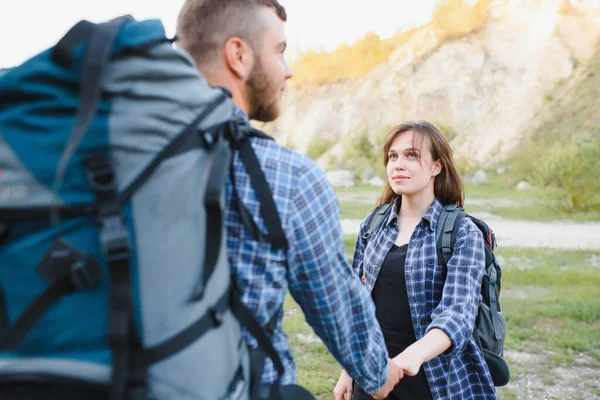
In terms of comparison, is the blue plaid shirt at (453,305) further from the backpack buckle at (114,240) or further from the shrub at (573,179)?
the shrub at (573,179)

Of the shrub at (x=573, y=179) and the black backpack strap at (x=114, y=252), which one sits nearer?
the black backpack strap at (x=114, y=252)

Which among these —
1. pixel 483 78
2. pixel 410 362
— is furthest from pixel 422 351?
pixel 483 78

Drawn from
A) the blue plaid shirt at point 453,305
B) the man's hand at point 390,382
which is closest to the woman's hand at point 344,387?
the blue plaid shirt at point 453,305

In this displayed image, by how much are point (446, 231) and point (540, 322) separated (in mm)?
4850

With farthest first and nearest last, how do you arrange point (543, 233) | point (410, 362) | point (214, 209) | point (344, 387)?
point (543, 233)
point (344, 387)
point (410, 362)
point (214, 209)

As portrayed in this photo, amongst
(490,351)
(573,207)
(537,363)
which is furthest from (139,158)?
(573,207)

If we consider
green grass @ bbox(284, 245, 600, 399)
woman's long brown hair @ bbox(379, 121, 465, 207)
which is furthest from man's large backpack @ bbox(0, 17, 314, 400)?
green grass @ bbox(284, 245, 600, 399)

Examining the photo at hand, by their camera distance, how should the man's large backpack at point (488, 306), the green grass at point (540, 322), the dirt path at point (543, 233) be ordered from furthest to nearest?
the dirt path at point (543, 233), the green grass at point (540, 322), the man's large backpack at point (488, 306)

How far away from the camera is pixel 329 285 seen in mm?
1472

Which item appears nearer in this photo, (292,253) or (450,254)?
(292,253)

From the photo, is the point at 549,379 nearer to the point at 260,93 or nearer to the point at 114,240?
the point at 260,93

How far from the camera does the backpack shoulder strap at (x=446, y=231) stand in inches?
100

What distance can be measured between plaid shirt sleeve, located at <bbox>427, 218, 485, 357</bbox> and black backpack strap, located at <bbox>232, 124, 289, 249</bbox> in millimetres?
1210

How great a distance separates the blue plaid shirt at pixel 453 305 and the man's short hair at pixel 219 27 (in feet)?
4.71
